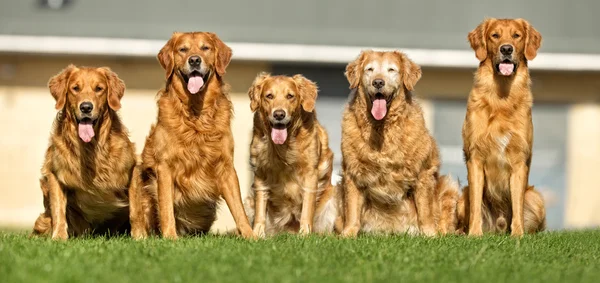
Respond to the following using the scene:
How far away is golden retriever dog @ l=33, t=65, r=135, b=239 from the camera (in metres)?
8.72

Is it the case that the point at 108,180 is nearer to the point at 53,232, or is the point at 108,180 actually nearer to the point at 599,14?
the point at 53,232

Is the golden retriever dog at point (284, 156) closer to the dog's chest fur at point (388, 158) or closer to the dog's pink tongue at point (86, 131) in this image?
the dog's chest fur at point (388, 158)

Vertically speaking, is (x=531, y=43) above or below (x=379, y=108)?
above

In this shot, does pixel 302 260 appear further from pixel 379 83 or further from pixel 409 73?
pixel 409 73

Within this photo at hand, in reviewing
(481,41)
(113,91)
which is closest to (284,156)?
(113,91)

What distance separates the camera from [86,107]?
8.59 meters

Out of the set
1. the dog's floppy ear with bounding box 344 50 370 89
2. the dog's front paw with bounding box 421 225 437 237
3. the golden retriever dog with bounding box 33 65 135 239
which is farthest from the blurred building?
the golden retriever dog with bounding box 33 65 135 239

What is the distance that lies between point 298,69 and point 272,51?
1.90ft

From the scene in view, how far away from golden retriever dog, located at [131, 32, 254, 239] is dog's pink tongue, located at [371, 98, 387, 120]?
139 centimetres

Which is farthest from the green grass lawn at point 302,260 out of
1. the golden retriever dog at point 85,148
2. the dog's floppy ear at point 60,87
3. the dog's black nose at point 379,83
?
the dog's black nose at point 379,83

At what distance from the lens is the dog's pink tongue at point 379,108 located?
9.34m

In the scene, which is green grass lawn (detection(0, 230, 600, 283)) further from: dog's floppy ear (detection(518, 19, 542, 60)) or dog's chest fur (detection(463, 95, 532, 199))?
dog's floppy ear (detection(518, 19, 542, 60))

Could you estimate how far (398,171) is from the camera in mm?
9422

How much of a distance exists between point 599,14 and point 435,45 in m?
2.97
